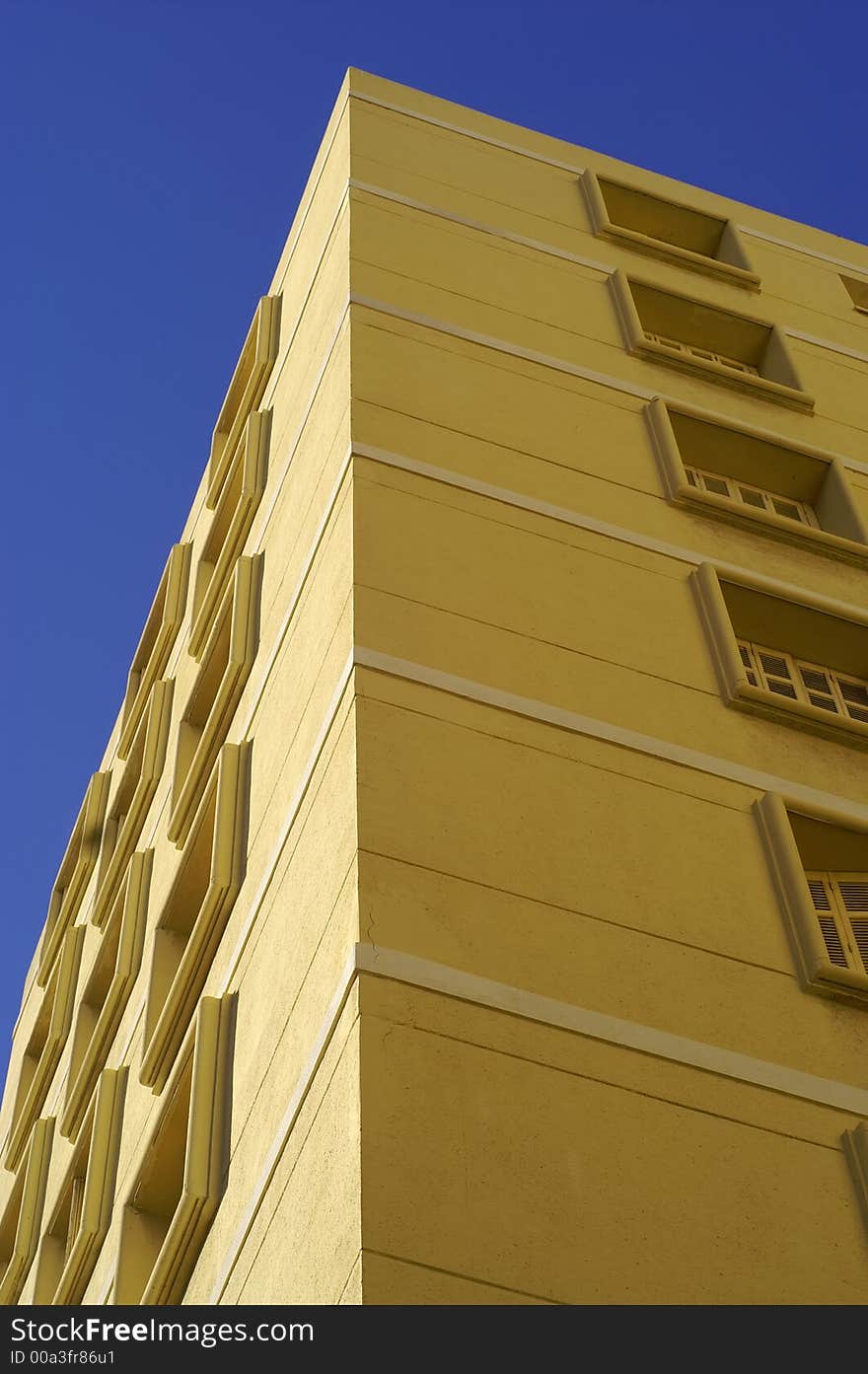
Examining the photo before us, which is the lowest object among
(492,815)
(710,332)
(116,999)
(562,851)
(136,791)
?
(562,851)

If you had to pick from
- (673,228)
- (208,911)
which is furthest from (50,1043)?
(673,228)

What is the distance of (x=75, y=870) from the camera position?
2794cm

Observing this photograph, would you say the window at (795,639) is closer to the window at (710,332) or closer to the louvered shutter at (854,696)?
the louvered shutter at (854,696)

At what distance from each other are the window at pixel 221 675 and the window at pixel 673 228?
278 inches

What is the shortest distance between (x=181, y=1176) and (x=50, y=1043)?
29.9 ft

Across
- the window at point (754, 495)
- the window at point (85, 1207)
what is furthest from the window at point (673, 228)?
the window at point (85, 1207)

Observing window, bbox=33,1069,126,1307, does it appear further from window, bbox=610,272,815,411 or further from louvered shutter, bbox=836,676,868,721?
window, bbox=610,272,815,411

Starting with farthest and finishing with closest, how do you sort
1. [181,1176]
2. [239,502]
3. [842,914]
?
1. [239,502]
2. [181,1176]
3. [842,914]

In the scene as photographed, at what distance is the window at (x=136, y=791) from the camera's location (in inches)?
892

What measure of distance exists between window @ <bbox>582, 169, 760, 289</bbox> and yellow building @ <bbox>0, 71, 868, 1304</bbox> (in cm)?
10

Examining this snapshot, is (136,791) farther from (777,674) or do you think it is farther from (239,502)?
(777,674)

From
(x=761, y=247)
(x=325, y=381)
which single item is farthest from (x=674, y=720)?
(x=761, y=247)

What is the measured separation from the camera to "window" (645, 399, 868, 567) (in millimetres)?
18578

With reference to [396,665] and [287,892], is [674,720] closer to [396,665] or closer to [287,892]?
[396,665]
